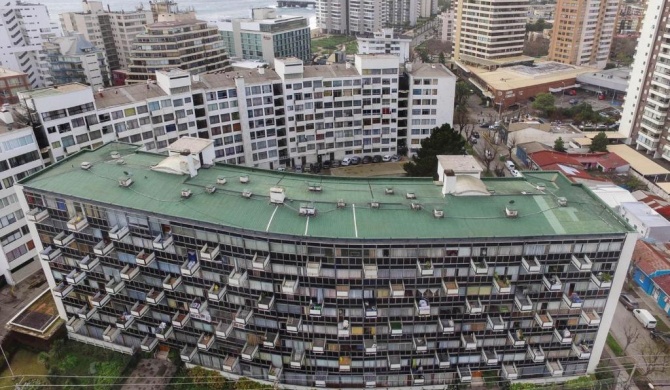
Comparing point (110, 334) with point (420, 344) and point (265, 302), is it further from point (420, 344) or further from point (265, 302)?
point (420, 344)

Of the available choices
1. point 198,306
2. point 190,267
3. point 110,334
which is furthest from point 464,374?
point 110,334

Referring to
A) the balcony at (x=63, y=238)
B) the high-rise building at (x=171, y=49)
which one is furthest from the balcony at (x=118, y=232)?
the high-rise building at (x=171, y=49)

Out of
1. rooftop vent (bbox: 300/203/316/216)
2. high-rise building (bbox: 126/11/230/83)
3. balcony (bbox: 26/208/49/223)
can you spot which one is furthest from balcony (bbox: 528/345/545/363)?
high-rise building (bbox: 126/11/230/83)

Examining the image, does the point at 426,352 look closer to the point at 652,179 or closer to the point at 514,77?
the point at 652,179

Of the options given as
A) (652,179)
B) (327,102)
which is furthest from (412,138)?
(652,179)

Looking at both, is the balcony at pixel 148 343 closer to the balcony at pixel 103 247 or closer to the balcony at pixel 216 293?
the balcony at pixel 103 247

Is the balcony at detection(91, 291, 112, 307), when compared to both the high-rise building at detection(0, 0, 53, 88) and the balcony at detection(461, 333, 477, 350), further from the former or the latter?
the high-rise building at detection(0, 0, 53, 88)
